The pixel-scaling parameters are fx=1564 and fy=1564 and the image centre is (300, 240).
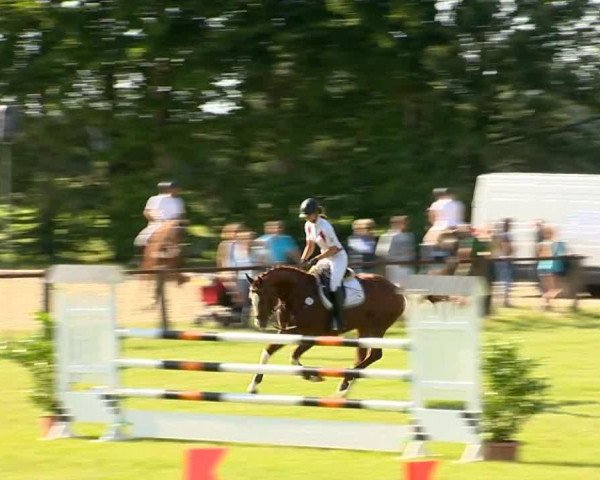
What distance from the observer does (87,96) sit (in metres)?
32.4

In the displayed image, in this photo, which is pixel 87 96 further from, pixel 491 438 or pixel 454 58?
pixel 491 438

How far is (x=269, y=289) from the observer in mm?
15016

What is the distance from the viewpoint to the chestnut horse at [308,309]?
587 inches

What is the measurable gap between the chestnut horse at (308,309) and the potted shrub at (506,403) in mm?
4078

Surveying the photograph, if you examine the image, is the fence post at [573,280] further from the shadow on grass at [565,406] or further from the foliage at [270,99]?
the shadow on grass at [565,406]

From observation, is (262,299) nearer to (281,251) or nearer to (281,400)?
(281,400)

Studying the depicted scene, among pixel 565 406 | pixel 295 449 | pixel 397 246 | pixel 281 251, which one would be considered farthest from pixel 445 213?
pixel 295 449

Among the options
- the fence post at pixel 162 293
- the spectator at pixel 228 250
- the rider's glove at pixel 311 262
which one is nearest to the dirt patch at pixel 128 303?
the fence post at pixel 162 293

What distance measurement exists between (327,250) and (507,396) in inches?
199

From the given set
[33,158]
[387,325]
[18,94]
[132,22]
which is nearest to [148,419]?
[387,325]

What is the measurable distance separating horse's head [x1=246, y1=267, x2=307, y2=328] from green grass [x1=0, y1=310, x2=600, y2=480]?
2.78 ft

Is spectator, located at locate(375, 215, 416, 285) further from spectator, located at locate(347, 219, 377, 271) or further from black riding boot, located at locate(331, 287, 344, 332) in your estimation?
black riding boot, located at locate(331, 287, 344, 332)

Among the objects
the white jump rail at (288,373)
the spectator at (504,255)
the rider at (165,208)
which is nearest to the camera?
the white jump rail at (288,373)

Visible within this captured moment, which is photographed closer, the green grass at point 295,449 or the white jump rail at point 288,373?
the green grass at point 295,449
